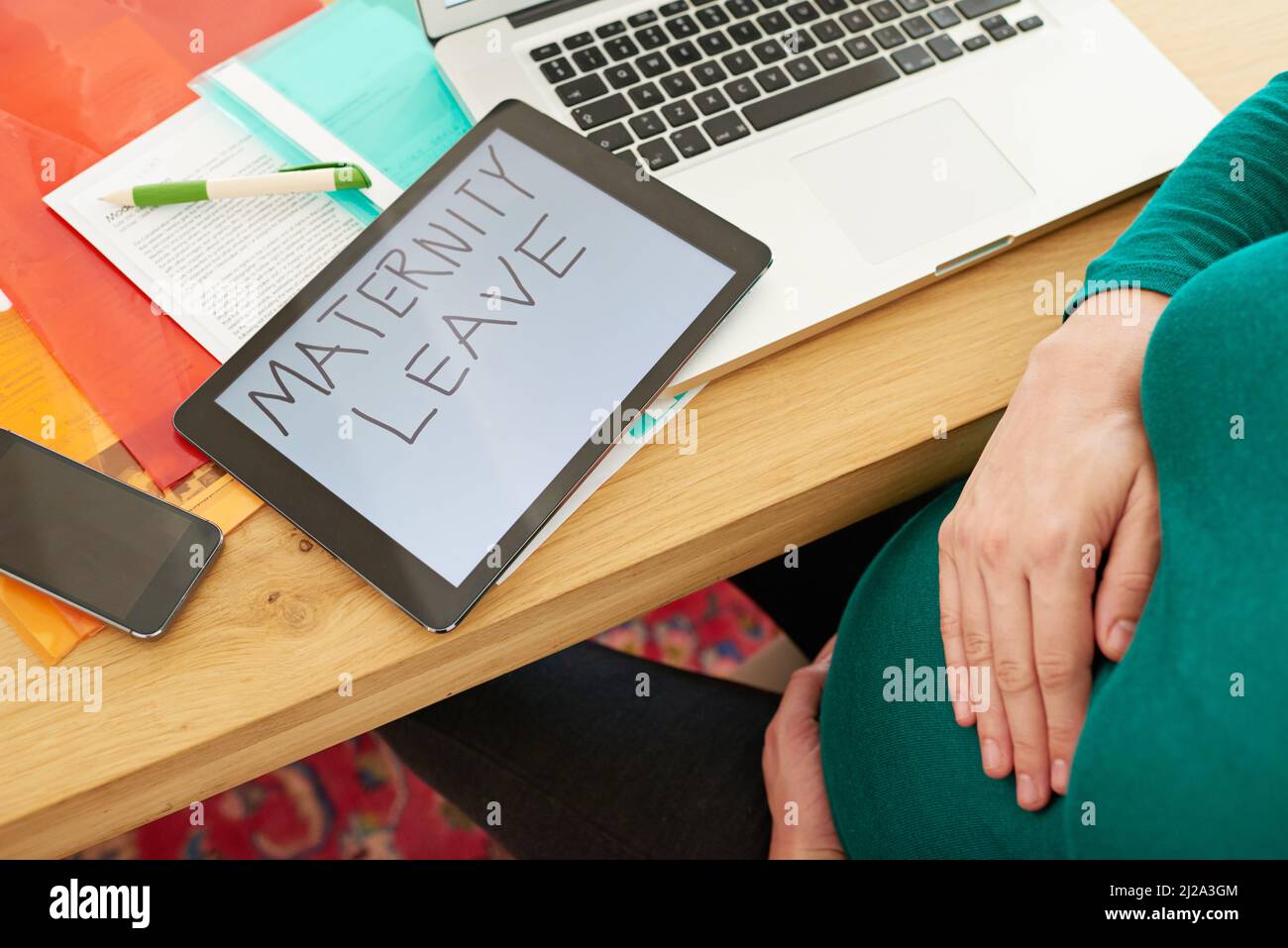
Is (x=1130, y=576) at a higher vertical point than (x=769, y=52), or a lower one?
lower

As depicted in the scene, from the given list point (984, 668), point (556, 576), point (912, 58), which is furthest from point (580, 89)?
point (984, 668)

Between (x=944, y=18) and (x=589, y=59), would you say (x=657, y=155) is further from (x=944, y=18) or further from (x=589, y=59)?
(x=944, y=18)

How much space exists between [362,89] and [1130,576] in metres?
0.57

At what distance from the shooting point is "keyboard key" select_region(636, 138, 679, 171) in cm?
60

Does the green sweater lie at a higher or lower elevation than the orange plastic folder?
lower

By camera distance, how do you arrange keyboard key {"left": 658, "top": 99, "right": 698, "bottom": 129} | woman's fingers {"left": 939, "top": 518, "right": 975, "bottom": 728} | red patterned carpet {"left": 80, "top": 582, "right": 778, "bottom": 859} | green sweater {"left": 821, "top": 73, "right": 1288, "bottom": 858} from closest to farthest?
green sweater {"left": 821, "top": 73, "right": 1288, "bottom": 858}
woman's fingers {"left": 939, "top": 518, "right": 975, "bottom": 728}
keyboard key {"left": 658, "top": 99, "right": 698, "bottom": 129}
red patterned carpet {"left": 80, "top": 582, "right": 778, "bottom": 859}

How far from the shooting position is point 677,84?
2.07 ft

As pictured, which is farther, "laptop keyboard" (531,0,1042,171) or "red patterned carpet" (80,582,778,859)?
"red patterned carpet" (80,582,778,859)

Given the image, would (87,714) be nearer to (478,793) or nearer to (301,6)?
(478,793)

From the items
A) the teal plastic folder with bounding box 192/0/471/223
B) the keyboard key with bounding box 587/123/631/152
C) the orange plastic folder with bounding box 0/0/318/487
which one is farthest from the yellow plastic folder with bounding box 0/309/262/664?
the keyboard key with bounding box 587/123/631/152

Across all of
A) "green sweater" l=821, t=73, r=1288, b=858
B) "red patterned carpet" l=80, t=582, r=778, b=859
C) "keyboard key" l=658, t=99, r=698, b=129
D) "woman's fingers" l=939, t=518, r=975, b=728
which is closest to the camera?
"green sweater" l=821, t=73, r=1288, b=858

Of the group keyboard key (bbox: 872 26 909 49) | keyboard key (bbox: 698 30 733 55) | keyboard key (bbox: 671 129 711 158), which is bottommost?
keyboard key (bbox: 872 26 909 49)

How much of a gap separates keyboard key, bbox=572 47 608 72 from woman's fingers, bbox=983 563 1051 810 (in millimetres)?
415

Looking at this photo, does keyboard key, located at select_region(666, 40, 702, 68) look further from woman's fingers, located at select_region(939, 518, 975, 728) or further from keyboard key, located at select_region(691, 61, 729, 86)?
woman's fingers, located at select_region(939, 518, 975, 728)
